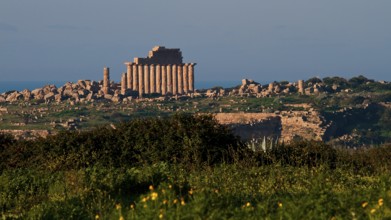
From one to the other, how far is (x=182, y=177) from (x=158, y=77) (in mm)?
107845

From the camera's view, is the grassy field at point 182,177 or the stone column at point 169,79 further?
the stone column at point 169,79

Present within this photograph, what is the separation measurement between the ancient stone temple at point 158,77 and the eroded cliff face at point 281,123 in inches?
1389

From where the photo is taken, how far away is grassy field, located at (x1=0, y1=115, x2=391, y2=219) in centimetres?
1280

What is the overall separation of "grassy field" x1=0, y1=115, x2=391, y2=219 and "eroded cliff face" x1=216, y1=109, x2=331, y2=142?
175ft

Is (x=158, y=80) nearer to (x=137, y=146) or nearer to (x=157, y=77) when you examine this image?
(x=157, y=77)

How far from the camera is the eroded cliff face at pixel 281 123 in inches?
3179

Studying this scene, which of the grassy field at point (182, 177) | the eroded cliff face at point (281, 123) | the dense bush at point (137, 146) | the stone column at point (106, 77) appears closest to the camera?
the grassy field at point (182, 177)

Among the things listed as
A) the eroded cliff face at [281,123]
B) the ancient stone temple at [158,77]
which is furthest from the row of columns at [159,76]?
the eroded cliff face at [281,123]

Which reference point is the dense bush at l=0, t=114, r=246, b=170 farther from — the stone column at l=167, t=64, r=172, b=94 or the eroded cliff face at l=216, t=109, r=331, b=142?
the stone column at l=167, t=64, r=172, b=94

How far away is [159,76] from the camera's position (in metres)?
125

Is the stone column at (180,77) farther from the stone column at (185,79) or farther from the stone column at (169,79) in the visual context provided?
the stone column at (169,79)

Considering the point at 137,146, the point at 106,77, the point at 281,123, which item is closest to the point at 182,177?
the point at 137,146

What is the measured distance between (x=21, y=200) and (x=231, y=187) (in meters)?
3.69

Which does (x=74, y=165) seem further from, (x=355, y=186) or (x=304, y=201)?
(x=304, y=201)
